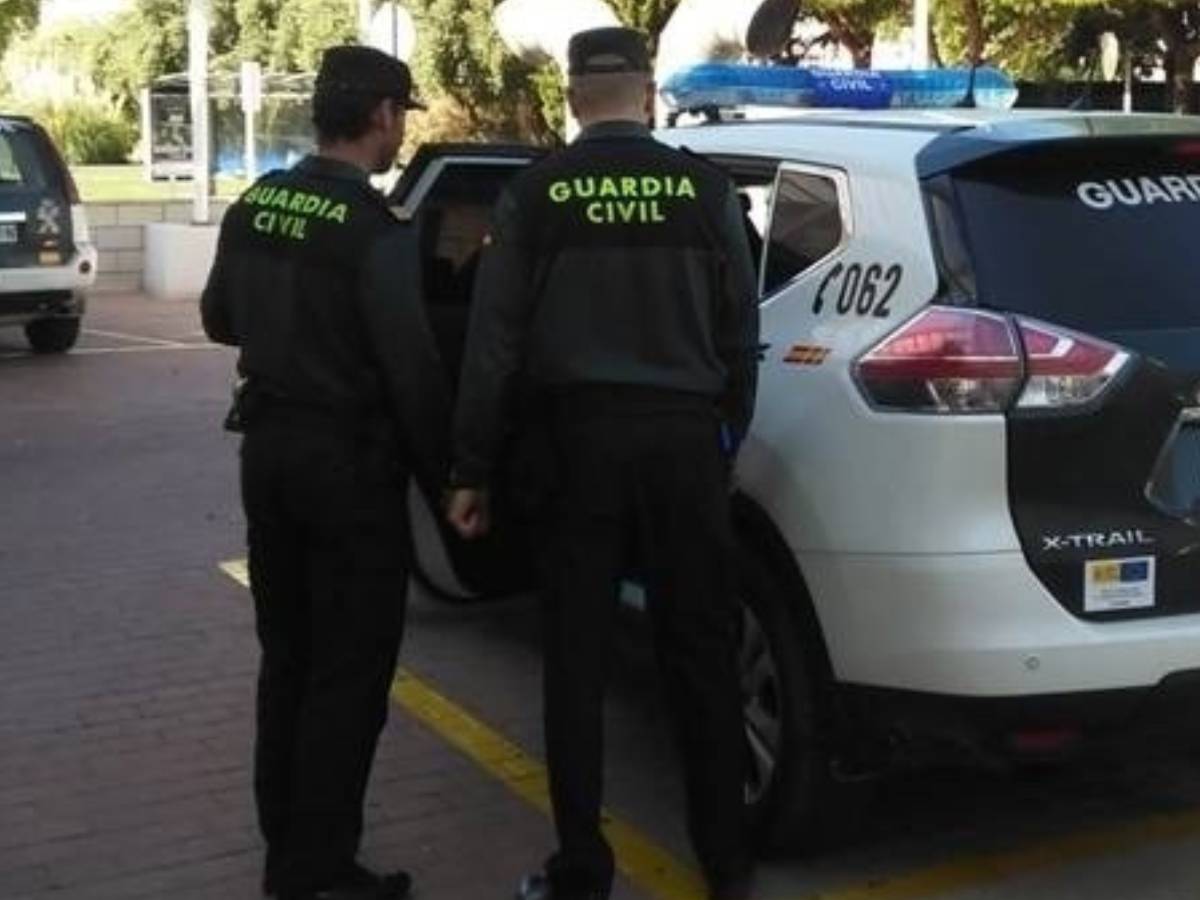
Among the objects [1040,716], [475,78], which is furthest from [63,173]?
[475,78]

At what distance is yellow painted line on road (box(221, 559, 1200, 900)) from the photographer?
4.06 m

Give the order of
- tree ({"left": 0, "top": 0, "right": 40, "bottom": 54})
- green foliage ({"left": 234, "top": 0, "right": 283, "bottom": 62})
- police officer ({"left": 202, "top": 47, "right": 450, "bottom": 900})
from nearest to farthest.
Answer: police officer ({"left": 202, "top": 47, "right": 450, "bottom": 900}) < tree ({"left": 0, "top": 0, "right": 40, "bottom": 54}) < green foliage ({"left": 234, "top": 0, "right": 283, "bottom": 62})

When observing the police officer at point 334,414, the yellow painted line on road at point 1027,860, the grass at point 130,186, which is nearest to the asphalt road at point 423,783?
the yellow painted line on road at point 1027,860

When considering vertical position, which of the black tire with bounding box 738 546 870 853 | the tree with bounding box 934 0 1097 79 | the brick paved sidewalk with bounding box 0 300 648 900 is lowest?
the brick paved sidewalk with bounding box 0 300 648 900

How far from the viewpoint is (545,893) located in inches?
151

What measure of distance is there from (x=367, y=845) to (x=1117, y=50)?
89.7 ft

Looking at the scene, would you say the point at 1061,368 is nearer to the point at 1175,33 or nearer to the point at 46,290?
the point at 46,290

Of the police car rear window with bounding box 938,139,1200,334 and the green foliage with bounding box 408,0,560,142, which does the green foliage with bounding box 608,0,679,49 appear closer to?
the green foliage with bounding box 408,0,560,142

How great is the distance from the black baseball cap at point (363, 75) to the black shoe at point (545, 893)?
1.66 m

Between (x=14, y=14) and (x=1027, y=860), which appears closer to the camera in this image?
(x=1027, y=860)

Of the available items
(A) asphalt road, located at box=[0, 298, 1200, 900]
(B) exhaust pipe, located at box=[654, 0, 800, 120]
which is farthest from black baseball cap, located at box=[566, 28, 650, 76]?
(B) exhaust pipe, located at box=[654, 0, 800, 120]

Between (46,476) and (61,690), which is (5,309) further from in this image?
(61,690)

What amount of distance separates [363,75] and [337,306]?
0.49 metres

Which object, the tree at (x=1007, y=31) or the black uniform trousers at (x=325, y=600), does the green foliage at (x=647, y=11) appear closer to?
the tree at (x=1007, y=31)
